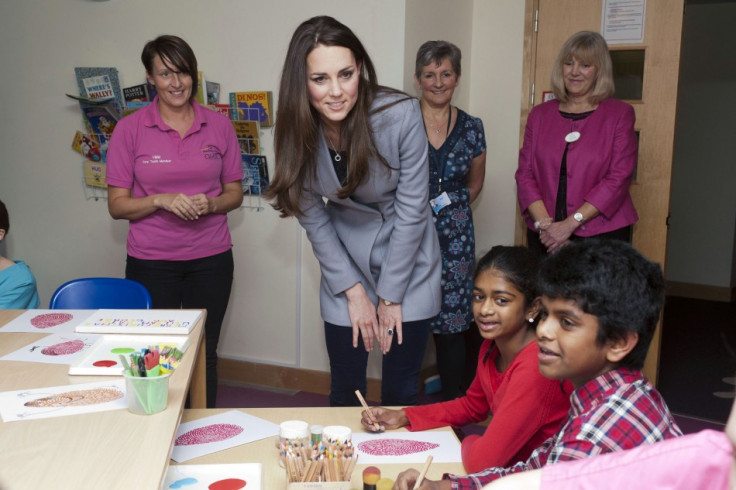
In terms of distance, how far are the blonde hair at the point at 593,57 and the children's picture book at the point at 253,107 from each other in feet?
4.61

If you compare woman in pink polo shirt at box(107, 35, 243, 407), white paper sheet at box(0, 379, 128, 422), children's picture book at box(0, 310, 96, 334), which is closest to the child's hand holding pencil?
white paper sheet at box(0, 379, 128, 422)

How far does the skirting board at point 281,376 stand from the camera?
3641 millimetres

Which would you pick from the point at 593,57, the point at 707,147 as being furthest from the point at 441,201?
the point at 707,147

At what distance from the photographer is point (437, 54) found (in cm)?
312

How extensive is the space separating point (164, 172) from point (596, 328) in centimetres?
193

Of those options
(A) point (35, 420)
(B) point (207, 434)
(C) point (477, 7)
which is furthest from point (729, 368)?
(A) point (35, 420)

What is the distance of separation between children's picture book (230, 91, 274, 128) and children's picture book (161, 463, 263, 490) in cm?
241

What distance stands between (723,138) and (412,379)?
4981 mm

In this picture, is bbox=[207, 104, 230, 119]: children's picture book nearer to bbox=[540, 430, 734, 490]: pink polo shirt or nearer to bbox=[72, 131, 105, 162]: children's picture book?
bbox=[72, 131, 105, 162]: children's picture book

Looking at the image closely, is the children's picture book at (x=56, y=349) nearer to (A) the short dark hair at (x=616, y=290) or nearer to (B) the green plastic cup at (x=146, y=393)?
(B) the green plastic cup at (x=146, y=393)

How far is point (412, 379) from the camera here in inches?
81.2

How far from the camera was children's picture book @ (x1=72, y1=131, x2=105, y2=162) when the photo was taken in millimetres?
3848

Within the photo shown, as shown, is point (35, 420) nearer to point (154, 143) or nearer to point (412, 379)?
point (412, 379)

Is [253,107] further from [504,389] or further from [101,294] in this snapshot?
[504,389]
